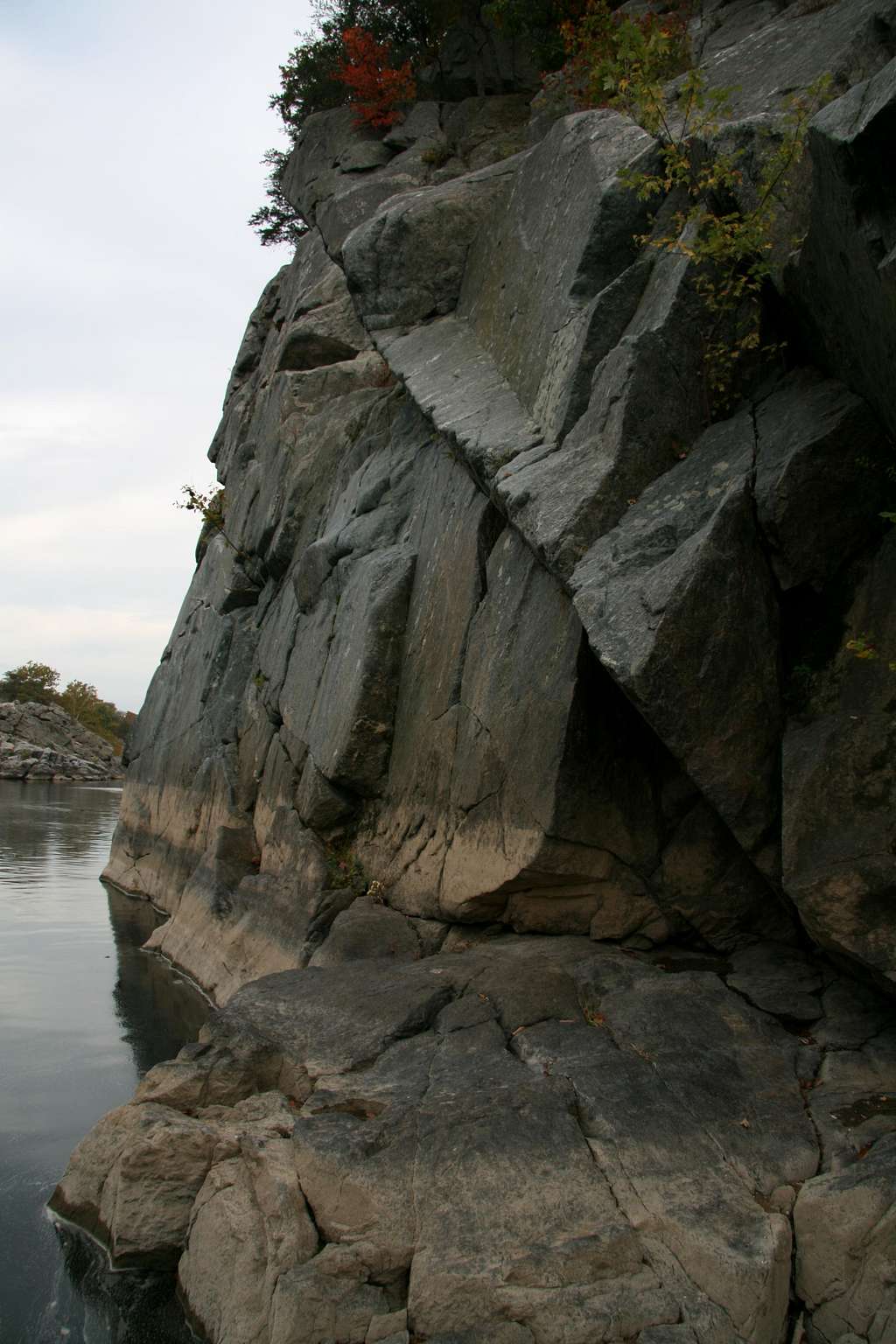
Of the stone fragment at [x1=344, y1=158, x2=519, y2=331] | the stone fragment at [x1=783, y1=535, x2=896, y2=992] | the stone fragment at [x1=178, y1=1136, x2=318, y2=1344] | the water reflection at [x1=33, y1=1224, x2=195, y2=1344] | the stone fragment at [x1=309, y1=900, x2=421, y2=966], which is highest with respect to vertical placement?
the stone fragment at [x1=344, y1=158, x2=519, y2=331]

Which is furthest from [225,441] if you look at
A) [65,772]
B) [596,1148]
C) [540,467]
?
[65,772]

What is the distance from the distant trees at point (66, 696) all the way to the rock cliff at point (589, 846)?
7246 cm

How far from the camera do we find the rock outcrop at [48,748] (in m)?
68.1

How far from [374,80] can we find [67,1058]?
53.1 ft

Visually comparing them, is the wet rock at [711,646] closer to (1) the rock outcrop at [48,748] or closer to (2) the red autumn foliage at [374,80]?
(2) the red autumn foliage at [374,80]

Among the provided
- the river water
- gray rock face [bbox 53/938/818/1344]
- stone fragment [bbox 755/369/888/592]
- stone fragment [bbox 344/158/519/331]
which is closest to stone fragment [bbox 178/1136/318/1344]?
gray rock face [bbox 53/938/818/1344]

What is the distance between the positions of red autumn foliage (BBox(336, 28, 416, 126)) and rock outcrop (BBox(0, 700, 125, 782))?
54357mm

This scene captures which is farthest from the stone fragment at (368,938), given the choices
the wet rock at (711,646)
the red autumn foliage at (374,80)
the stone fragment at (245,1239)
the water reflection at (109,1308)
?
the red autumn foliage at (374,80)

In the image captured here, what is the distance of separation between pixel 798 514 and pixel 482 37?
14.4m

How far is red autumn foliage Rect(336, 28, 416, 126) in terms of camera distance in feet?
59.5

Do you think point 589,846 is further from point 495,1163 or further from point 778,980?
point 495,1163

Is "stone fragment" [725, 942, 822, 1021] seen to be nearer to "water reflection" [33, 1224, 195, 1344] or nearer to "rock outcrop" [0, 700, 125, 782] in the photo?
"water reflection" [33, 1224, 195, 1344]

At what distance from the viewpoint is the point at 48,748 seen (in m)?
74.6

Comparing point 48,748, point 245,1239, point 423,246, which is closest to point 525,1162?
point 245,1239
